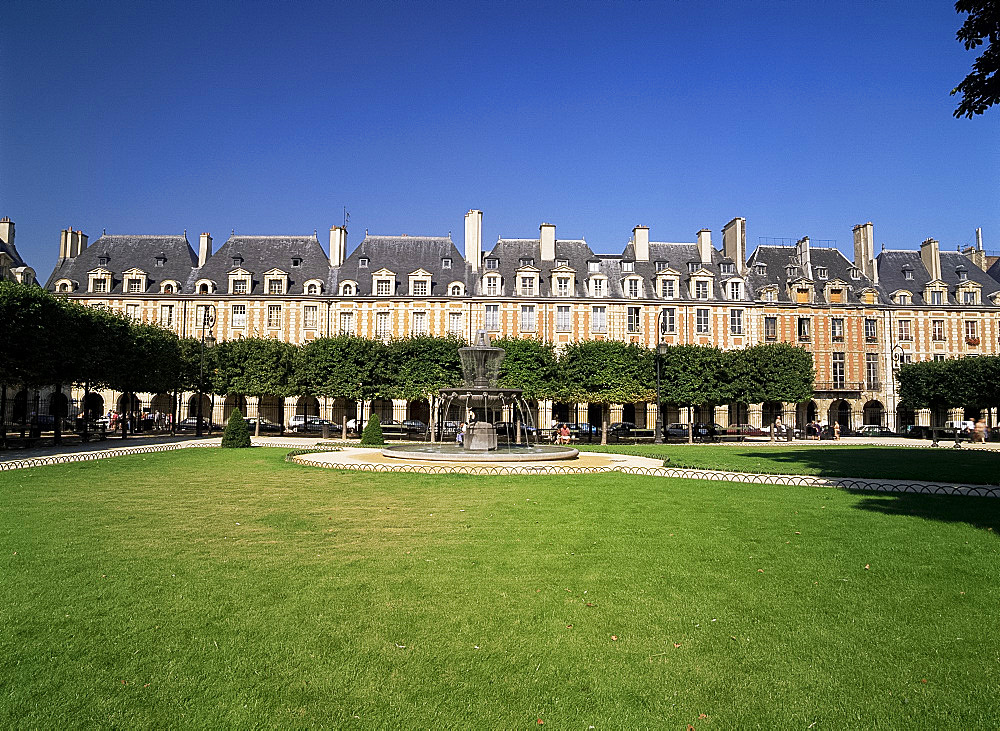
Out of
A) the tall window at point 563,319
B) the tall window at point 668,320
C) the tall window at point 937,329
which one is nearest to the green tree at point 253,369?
the tall window at point 563,319

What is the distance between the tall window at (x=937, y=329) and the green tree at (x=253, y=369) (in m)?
44.7

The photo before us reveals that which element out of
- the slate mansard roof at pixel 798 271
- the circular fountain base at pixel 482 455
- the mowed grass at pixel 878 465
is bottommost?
the mowed grass at pixel 878 465

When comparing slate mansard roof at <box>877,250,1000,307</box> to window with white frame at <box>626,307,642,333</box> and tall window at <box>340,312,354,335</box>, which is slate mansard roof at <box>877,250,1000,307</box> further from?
tall window at <box>340,312,354,335</box>

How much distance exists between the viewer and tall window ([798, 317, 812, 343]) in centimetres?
4669

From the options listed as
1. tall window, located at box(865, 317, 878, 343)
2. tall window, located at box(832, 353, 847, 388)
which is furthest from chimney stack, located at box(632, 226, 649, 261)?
tall window, located at box(865, 317, 878, 343)

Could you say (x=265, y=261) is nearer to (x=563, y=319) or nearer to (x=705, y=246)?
(x=563, y=319)

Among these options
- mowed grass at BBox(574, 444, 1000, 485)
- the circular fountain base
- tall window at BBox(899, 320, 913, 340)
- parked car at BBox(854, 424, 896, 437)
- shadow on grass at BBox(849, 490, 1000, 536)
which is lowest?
parked car at BBox(854, 424, 896, 437)

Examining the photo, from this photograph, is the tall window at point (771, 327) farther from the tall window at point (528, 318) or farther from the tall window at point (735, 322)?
the tall window at point (528, 318)

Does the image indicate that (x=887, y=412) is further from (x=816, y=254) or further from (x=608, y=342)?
(x=608, y=342)

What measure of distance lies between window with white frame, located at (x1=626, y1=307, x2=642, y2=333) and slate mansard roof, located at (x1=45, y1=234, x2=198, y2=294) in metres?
30.9

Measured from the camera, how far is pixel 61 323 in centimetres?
2522

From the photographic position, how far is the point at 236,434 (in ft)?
84.8

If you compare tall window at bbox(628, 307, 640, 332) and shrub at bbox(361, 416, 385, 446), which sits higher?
tall window at bbox(628, 307, 640, 332)

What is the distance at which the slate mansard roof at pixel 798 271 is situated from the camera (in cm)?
4778
